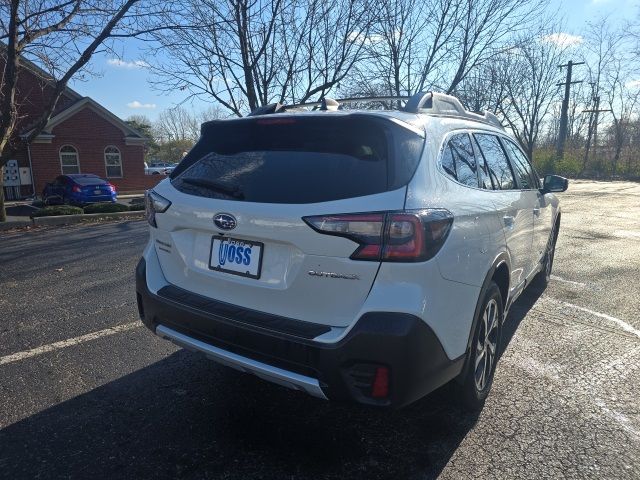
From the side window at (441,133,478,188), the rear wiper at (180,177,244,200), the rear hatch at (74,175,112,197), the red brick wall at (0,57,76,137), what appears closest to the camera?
the rear wiper at (180,177,244,200)

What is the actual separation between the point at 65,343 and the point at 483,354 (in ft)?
10.8

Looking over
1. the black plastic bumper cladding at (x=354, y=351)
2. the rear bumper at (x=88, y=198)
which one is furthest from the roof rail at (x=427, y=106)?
the rear bumper at (x=88, y=198)

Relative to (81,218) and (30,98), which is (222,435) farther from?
(30,98)

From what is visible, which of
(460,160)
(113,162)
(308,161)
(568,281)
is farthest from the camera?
(113,162)

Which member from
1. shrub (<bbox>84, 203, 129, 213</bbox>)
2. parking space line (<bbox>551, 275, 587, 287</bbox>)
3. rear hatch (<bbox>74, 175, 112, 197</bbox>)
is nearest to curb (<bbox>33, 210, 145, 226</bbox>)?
shrub (<bbox>84, 203, 129, 213</bbox>)

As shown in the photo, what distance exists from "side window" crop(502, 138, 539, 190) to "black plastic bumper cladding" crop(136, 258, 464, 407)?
223 cm

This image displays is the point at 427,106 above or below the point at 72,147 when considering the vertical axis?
below

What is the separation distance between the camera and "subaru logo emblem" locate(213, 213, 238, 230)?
7.74ft

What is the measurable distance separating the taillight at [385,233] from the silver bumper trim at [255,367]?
2.11ft

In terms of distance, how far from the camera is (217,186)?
2.55 m

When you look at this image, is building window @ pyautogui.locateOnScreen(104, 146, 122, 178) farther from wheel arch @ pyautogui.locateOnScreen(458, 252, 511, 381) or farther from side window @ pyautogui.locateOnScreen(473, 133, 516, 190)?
wheel arch @ pyautogui.locateOnScreen(458, 252, 511, 381)

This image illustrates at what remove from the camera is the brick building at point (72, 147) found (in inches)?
925

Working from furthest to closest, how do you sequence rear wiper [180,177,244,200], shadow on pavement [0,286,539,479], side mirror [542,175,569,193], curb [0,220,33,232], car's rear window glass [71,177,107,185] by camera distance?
1. car's rear window glass [71,177,107,185]
2. curb [0,220,33,232]
3. side mirror [542,175,569,193]
4. rear wiper [180,177,244,200]
5. shadow on pavement [0,286,539,479]

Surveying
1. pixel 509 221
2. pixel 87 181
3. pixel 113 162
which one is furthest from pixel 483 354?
pixel 113 162
